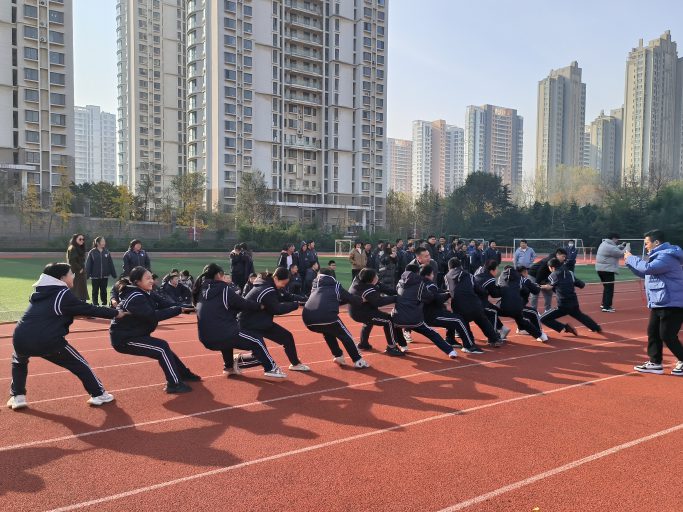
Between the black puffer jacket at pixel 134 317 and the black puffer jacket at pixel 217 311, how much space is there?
0.53 metres

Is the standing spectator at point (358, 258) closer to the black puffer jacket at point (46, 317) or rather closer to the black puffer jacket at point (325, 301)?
the black puffer jacket at point (325, 301)

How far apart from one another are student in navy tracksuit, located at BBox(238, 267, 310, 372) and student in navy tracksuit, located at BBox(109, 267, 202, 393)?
1189mm

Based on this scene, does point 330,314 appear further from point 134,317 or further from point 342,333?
point 134,317

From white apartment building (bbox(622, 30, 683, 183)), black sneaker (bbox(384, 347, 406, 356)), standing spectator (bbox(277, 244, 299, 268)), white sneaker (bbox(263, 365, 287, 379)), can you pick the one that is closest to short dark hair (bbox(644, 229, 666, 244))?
black sneaker (bbox(384, 347, 406, 356))

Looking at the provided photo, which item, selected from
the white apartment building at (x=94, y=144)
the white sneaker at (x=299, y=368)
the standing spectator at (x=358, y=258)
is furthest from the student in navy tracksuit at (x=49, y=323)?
the white apartment building at (x=94, y=144)

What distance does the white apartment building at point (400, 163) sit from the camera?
136 meters

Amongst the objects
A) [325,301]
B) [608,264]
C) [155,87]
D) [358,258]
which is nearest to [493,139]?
[155,87]

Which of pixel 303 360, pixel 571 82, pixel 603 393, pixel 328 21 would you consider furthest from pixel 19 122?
pixel 571 82

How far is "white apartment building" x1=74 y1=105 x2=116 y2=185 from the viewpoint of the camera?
14462 cm

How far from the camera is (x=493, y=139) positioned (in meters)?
121

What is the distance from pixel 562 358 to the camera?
875 cm

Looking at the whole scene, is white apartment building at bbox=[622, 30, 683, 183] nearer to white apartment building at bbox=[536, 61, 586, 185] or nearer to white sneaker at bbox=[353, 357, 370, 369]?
white apartment building at bbox=[536, 61, 586, 185]

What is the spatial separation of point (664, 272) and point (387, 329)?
3.96 meters

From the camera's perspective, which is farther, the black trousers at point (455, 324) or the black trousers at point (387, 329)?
the black trousers at point (455, 324)
